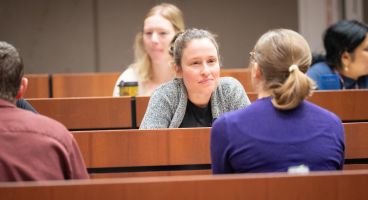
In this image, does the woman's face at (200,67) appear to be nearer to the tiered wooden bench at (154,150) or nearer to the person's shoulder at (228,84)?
the person's shoulder at (228,84)

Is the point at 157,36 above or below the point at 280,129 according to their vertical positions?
above

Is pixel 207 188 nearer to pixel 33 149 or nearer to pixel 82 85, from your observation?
pixel 33 149

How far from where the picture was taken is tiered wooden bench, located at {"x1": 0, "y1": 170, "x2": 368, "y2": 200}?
161 centimetres

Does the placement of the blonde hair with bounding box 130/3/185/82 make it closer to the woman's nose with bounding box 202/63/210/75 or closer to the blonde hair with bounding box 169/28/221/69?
the blonde hair with bounding box 169/28/221/69

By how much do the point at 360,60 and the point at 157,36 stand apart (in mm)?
1319

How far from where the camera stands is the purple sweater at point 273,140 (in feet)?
6.15

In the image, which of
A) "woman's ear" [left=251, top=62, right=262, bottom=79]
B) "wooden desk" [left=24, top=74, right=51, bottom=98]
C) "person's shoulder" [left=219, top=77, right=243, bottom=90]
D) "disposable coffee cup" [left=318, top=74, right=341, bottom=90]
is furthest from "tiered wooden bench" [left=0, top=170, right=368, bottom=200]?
"wooden desk" [left=24, top=74, right=51, bottom=98]

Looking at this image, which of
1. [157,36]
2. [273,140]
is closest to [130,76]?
[157,36]

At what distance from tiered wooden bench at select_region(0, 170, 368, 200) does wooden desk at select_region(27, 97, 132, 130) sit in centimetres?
162

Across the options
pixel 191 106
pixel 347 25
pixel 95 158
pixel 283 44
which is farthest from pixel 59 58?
pixel 283 44

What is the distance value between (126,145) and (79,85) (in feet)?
7.95

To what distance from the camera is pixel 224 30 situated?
6625 mm

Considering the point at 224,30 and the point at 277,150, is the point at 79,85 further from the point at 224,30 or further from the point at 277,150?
the point at 277,150

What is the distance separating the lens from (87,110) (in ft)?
10.6
